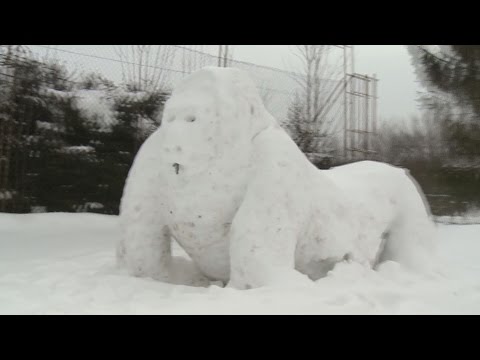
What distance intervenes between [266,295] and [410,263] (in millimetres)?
1822

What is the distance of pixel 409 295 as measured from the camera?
232 cm

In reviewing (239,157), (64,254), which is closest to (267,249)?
(239,157)

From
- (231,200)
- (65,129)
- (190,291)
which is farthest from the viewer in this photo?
(65,129)

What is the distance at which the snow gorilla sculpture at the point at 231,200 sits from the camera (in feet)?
8.63

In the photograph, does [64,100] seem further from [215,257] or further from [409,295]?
[409,295]

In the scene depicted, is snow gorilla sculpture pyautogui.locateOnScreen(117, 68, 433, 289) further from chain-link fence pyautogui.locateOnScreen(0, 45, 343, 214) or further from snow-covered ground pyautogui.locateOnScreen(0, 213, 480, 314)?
chain-link fence pyautogui.locateOnScreen(0, 45, 343, 214)

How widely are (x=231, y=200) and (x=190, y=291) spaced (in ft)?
1.88

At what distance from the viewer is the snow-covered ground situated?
2.01 m

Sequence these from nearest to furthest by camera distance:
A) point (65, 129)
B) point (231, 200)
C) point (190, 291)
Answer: point (190, 291) < point (231, 200) < point (65, 129)

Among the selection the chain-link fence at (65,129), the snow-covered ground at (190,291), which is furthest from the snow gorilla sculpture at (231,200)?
the chain-link fence at (65,129)

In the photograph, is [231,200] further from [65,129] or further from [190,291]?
[65,129]

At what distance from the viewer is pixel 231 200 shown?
2789mm

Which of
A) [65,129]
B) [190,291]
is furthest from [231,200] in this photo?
[65,129]

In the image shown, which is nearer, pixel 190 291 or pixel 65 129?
pixel 190 291
